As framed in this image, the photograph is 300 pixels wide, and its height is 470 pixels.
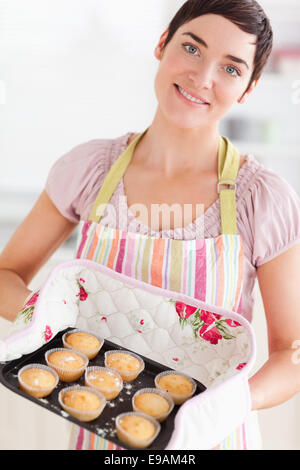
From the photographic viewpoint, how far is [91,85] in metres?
2.90

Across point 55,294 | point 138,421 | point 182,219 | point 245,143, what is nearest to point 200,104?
point 182,219

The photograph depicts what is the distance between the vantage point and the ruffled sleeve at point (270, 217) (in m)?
1.01

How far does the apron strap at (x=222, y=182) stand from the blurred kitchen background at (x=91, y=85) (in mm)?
1740

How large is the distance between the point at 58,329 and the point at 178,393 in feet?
0.90

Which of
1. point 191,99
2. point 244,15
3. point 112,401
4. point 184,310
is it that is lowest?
point 112,401

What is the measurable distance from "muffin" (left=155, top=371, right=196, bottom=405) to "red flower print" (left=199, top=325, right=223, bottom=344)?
8 centimetres

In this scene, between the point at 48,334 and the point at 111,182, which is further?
the point at 111,182

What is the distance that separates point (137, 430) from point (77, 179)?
0.64m

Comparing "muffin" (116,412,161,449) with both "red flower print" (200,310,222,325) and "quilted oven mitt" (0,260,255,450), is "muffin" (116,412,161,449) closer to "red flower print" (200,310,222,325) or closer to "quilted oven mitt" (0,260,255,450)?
"quilted oven mitt" (0,260,255,450)

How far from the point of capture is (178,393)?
2.81 ft

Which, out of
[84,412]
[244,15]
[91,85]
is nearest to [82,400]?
[84,412]

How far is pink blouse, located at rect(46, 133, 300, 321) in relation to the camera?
1021 mm

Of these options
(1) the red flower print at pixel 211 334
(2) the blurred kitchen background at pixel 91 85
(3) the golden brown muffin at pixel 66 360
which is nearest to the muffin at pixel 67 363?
(3) the golden brown muffin at pixel 66 360

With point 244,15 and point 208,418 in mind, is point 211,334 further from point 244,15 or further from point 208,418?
point 244,15
